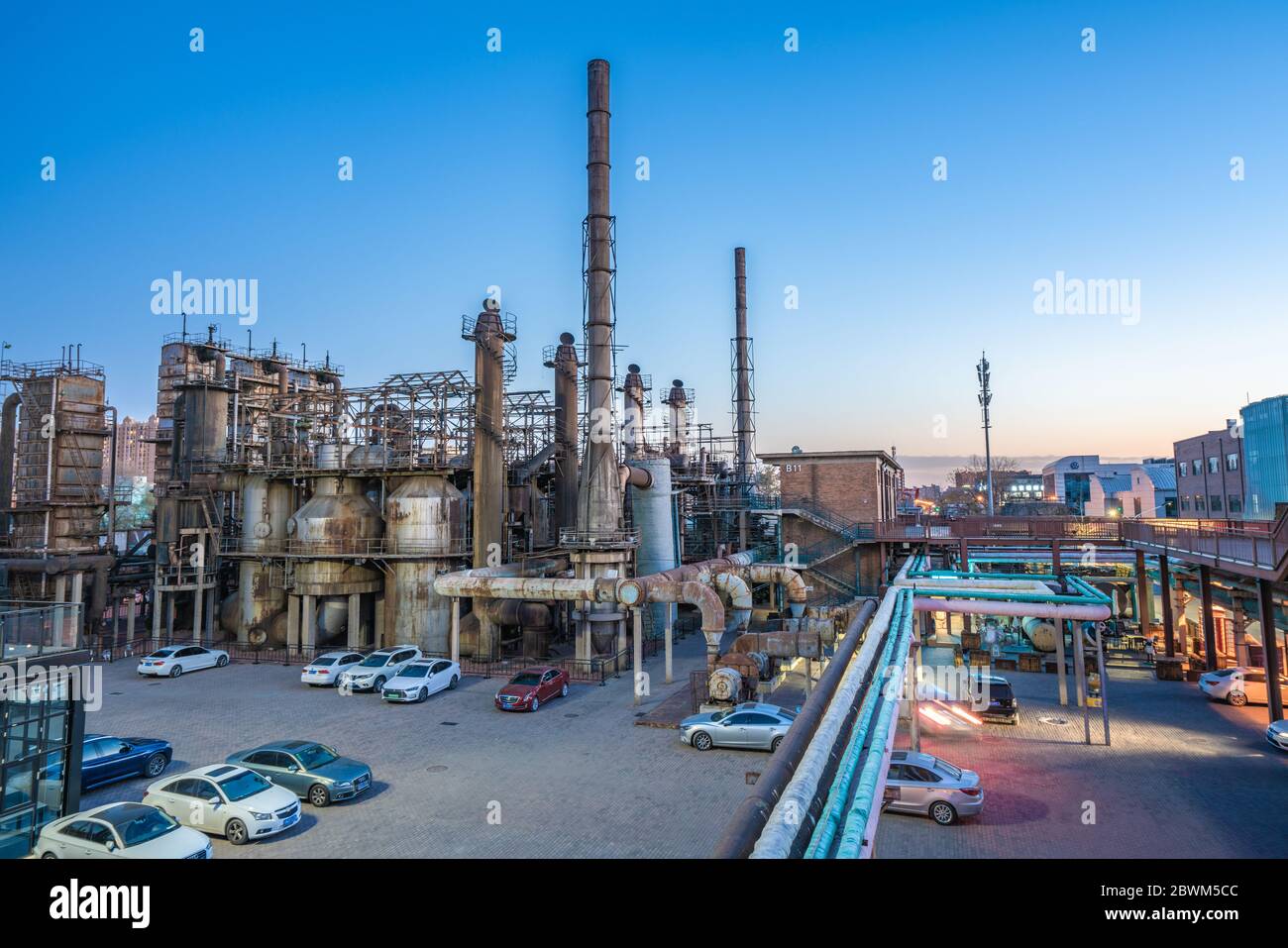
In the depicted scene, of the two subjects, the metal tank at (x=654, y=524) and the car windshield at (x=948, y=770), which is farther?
the metal tank at (x=654, y=524)

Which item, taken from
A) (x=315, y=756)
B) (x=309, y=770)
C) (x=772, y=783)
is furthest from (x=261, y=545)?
(x=772, y=783)

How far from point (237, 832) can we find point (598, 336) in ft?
78.5

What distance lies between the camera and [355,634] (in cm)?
3478

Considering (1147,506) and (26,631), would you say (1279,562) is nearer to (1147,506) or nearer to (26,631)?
(26,631)

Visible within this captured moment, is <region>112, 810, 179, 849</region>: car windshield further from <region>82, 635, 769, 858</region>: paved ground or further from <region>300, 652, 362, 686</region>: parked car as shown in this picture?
<region>300, 652, 362, 686</region>: parked car

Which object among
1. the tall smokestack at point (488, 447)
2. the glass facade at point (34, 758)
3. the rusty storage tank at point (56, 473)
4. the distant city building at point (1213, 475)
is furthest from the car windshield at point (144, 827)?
the distant city building at point (1213, 475)

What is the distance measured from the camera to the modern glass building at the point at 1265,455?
43.7 metres

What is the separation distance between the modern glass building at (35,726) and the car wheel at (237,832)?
3.26m

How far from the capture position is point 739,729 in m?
19.5

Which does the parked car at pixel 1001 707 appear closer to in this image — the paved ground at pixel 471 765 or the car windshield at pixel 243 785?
the paved ground at pixel 471 765

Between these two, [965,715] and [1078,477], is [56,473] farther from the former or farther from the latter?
[1078,477]

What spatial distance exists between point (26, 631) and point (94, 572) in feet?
98.2

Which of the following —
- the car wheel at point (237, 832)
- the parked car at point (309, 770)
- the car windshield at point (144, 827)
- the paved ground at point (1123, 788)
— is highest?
the car windshield at point (144, 827)

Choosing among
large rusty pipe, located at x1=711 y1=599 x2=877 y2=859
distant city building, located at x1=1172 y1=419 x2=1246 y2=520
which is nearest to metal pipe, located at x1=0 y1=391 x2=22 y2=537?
large rusty pipe, located at x1=711 y1=599 x2=877 y2=859
